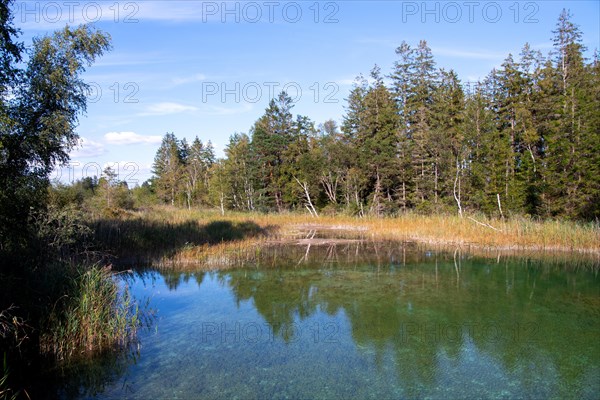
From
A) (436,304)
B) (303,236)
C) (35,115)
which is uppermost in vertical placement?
(35,115)

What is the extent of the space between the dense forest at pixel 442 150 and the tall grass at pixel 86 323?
1770 centimetres

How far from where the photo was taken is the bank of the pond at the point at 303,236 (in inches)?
493

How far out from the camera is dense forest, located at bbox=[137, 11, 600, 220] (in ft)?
60.1

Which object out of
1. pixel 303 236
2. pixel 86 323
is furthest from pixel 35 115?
pixel 303 236

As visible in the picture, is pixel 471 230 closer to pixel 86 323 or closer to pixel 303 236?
pixel 303 236

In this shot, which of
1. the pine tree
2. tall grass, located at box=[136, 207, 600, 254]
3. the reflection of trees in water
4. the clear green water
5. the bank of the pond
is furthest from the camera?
the pine tree

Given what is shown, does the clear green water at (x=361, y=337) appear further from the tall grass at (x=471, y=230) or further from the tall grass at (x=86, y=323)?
the tall grass at (x=471, y=230)

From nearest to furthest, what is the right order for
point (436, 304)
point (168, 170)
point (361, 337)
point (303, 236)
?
1. point (361, 337)
2. point (436, 304)
3. point (303, 236)
4. point (168, 170)

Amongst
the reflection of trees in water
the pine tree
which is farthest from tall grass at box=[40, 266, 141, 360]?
the pine tree

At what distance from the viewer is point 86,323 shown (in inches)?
230

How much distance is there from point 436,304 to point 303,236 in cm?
1145

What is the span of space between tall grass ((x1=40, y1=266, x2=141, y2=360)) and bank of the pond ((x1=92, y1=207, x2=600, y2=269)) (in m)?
4.43

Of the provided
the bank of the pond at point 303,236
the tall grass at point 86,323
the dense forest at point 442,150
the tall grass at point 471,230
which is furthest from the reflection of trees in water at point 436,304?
the dense forest at point 442,150

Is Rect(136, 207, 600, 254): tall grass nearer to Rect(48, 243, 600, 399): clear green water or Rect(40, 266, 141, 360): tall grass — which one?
Rect(48, 243, 600, 399): clear green water
